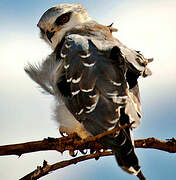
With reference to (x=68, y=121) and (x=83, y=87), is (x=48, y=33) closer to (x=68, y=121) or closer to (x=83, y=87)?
(x=68, y=121)

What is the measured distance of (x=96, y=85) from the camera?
3.72 meters

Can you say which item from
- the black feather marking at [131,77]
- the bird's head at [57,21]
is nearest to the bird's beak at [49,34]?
the bird's head at [57,21]

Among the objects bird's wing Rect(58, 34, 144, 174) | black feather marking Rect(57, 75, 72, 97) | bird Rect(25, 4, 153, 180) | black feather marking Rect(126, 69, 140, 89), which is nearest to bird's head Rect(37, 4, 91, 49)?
bird Rect(25, 4, 153, 180)

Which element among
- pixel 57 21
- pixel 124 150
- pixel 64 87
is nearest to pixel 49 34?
pixel 57 21

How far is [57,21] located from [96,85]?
2.07 meters

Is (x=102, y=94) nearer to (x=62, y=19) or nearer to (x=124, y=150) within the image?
(x=124, y=150)

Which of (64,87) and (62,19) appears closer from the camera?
(64,87)

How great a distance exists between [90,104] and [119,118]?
1.00 ft

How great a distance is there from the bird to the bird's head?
25.3 inches

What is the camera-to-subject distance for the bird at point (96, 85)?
138 inches

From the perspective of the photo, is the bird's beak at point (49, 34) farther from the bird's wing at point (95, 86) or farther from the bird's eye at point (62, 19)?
the bird's wing at point (95, 86)

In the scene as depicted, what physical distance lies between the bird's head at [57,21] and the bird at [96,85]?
2.11 feet

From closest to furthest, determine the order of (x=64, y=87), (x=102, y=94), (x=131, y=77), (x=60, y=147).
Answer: (x=60, y=147)
(x=102, y=94)
(x=131, y=77)
(x=64, y=87)

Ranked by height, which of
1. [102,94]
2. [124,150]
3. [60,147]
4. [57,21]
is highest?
[57,21]
